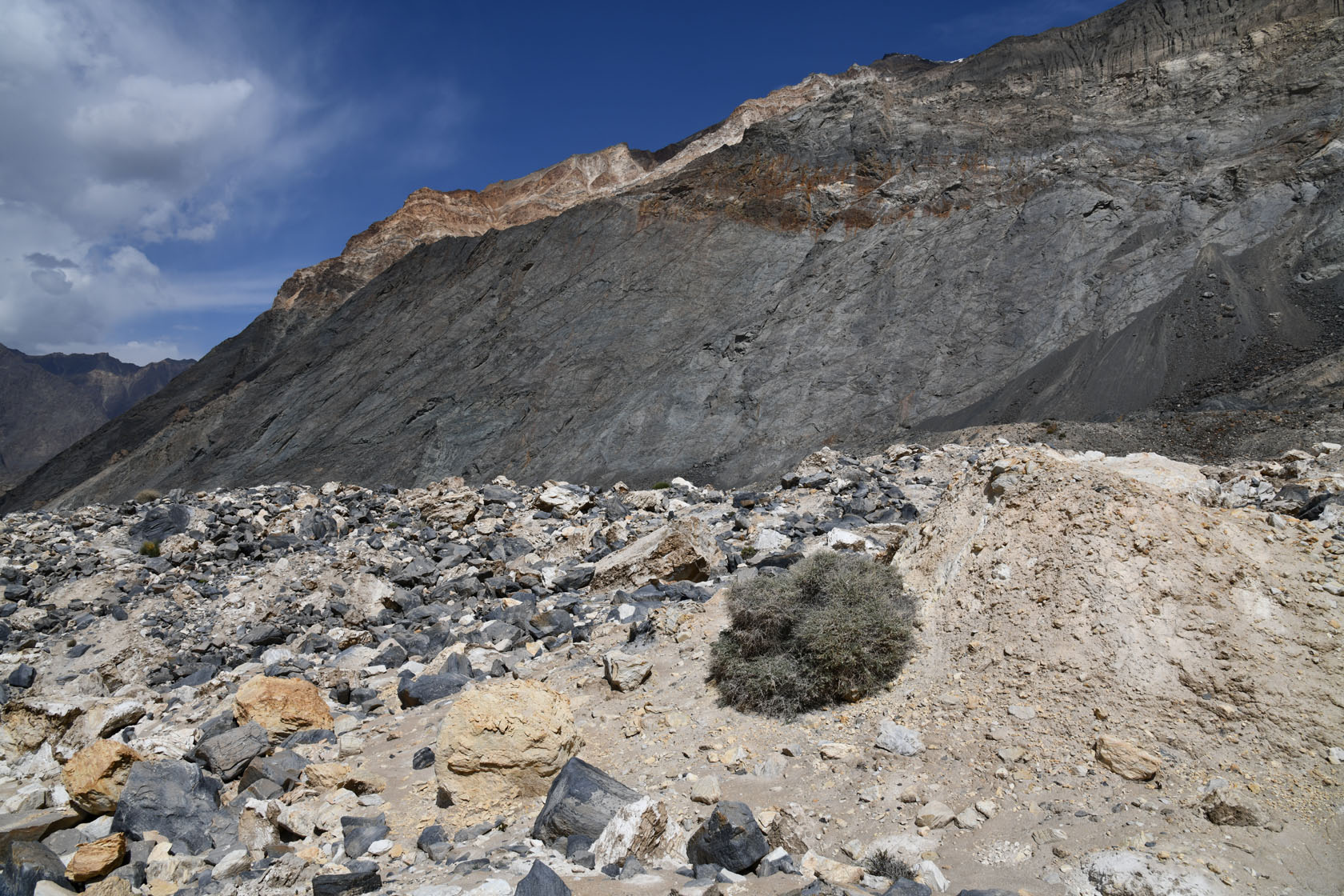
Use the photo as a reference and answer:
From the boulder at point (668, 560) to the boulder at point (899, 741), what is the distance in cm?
398

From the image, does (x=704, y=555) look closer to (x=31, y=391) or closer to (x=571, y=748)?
(x=571, y=748)

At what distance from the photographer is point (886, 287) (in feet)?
96.0

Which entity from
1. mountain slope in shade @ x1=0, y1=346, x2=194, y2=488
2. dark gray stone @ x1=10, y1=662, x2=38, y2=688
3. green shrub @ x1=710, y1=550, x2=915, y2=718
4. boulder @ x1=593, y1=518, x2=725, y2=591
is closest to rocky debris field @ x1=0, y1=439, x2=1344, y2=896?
green shrub @ x1=710, y1=550, x2=915, y2=718

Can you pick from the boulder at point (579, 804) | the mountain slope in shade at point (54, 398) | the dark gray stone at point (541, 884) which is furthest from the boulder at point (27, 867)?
the mountain slope in shade at point (54, 398)

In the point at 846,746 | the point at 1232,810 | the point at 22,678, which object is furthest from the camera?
the point at 22,678

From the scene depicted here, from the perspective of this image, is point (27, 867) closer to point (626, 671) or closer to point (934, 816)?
point (626, 671)

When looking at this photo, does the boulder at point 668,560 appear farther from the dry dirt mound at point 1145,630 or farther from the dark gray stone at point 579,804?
the dark gray stone at point 579,804

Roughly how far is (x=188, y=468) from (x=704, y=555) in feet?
132

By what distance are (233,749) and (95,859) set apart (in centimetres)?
130

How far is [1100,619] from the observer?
14.3 ft

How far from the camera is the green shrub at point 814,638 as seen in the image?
481 centimetres

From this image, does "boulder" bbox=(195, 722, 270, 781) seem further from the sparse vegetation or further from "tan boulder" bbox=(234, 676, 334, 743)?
the sparse vegetation

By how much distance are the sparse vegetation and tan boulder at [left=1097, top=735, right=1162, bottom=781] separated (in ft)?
4.13

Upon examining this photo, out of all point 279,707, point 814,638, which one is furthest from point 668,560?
point 279,707
